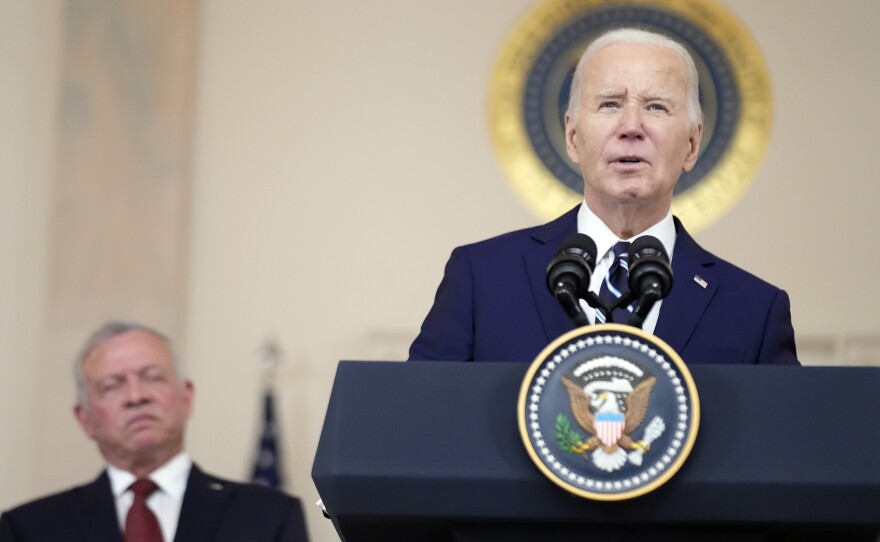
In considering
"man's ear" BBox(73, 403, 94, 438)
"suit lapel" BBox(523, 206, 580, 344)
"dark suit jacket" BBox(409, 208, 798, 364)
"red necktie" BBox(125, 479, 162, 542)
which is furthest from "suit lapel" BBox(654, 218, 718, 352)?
"man's ear" BBox(73, 403, 94, 438)

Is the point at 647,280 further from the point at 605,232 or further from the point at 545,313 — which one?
the point at 605,232

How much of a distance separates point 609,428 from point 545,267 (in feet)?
2.22

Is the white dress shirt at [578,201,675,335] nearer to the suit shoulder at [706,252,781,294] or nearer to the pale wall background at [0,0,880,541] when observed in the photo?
the suit shoulder at [706,252,781,294]

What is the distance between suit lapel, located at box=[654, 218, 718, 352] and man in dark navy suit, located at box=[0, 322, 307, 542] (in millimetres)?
1956

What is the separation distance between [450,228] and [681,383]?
4604 millimetres

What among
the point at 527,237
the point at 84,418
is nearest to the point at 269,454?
the point at 84,418

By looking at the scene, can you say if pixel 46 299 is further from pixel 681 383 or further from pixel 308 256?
pixel 681 383

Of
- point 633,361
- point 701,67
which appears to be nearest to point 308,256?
point 701,67

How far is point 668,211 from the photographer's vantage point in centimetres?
232

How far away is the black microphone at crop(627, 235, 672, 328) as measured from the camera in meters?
1.72

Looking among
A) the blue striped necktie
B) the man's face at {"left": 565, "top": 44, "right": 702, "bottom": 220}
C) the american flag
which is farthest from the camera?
the american flag

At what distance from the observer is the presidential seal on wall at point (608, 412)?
158cm

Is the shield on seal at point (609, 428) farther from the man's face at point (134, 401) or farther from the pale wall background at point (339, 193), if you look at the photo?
the pale wall background at point (339, 193)

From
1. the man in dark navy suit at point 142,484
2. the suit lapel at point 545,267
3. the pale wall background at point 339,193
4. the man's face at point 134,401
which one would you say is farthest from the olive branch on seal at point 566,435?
the pale wall background at point 339,193
